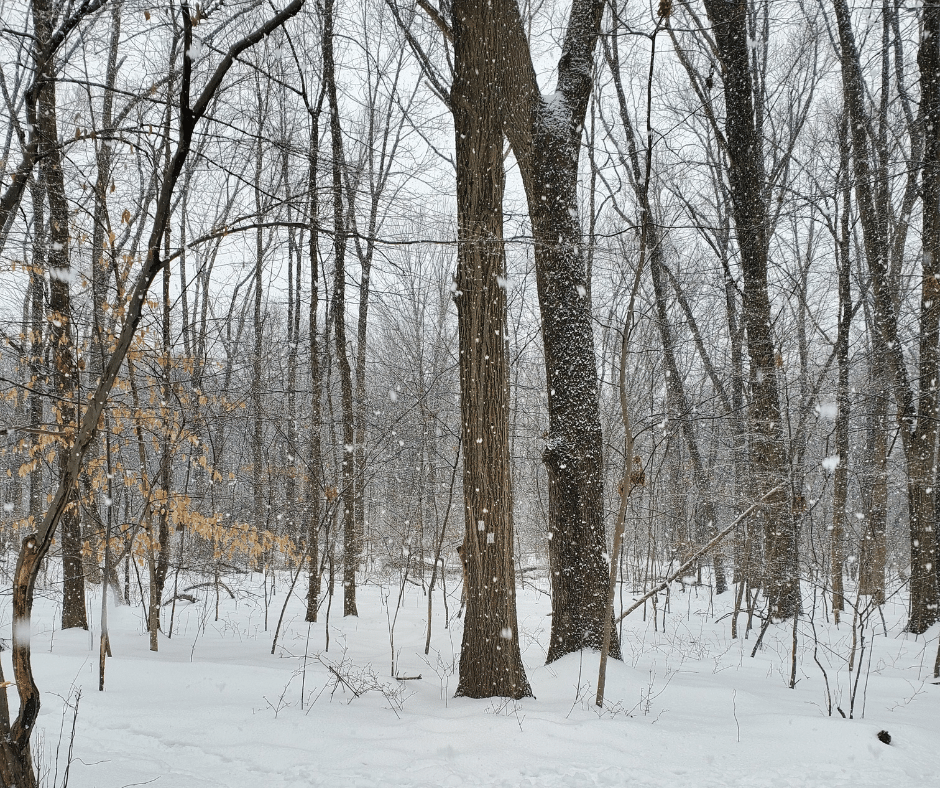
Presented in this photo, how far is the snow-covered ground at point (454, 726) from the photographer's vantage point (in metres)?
3.22

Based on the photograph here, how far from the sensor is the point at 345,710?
13.4 ft

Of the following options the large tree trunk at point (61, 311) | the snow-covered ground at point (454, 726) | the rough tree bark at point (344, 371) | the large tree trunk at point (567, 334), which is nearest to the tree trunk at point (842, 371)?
the snow-covered ground at point (454, 726)

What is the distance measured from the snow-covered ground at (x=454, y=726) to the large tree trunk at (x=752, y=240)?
2734mm

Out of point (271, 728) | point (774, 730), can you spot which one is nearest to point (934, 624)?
point (774, 730)

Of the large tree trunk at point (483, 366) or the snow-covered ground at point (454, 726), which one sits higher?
the large tree trunk at point (483, 366)

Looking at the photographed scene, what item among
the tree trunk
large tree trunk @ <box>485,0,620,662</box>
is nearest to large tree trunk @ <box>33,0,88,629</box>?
large tree trunk @ <box>485,0,620,662</box>

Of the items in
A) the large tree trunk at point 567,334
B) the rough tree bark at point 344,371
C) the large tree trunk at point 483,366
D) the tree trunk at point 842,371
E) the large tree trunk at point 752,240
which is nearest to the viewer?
the large tree trunk at point 483,366

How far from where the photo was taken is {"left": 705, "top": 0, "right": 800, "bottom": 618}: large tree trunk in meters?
7.91

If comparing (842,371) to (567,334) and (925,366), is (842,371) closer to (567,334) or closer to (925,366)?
(925,366)

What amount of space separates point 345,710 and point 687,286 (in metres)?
10.2

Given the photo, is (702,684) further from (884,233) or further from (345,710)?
(884,233)

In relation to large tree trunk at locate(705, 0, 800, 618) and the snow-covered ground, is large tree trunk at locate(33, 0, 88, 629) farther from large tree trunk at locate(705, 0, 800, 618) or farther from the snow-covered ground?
large tree trunk at locate(705, 0, 800, 618)

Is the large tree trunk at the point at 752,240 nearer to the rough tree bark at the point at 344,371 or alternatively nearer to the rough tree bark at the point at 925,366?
the rough tree bark at the point at 925,366

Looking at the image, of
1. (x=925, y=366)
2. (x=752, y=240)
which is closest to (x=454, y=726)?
(x=752, y=240)
